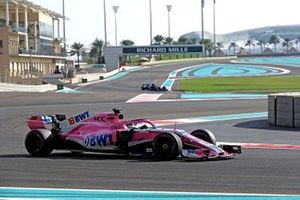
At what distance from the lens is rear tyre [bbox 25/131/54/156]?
15398 millimetres

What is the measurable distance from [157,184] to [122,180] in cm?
74

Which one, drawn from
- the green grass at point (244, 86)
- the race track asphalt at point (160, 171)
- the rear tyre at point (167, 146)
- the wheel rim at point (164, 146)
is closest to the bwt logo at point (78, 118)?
the race track asphalt at point (160, 171)

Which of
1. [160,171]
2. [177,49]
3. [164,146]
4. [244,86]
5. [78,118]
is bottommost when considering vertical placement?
[244,86]

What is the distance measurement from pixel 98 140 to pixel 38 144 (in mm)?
1421

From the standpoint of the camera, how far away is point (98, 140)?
1504cm

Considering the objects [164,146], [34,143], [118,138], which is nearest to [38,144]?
[34,143]

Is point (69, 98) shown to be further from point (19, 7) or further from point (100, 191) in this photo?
point (19, 7)

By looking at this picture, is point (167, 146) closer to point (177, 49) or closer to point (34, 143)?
point (34, 143)

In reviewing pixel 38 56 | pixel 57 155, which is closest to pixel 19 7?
pixel 38 56

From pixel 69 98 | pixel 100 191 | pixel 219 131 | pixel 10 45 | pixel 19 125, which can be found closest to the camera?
pixel 100 191

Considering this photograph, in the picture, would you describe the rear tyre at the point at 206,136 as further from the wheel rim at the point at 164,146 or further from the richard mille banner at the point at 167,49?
the richard mille banner at the point at 167,49

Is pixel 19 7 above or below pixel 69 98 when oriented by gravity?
above

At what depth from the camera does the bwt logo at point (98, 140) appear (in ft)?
49.0

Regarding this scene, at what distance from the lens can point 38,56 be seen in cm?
10494
